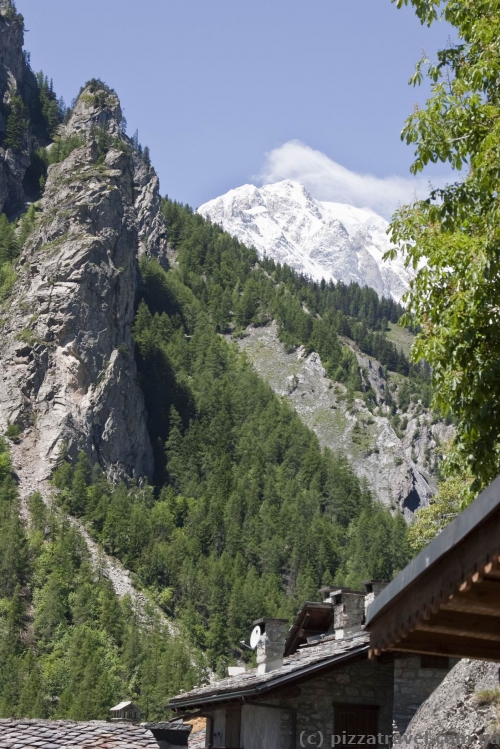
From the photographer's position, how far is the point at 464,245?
35.3ft

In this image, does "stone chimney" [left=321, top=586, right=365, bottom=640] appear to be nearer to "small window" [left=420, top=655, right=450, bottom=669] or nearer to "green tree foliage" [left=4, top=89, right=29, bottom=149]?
"small window" [left=420, top=655, right=450, bottom=669]

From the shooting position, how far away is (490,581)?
5.32 meters

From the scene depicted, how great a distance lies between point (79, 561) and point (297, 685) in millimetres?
104653

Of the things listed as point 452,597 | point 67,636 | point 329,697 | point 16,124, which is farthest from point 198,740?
point 16,124

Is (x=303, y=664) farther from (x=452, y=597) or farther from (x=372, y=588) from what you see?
(x=452, y=597)

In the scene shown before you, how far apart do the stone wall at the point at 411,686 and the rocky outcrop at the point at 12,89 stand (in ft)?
525

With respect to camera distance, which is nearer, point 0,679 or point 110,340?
point 0,679

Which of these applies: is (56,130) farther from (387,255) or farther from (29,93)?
(387,255)

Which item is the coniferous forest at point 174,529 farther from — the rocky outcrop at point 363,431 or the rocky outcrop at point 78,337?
the rocky outcrop at point 363,431

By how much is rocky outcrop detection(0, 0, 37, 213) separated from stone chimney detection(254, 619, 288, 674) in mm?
154427

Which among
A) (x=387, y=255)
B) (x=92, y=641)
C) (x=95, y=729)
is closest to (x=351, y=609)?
(x=95, y=729)

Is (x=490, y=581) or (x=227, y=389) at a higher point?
(x=227, y=389)

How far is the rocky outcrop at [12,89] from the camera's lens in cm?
16912

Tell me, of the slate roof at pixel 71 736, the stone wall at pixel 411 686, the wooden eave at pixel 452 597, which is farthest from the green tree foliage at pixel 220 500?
the wooden eave at pixel 452 597
